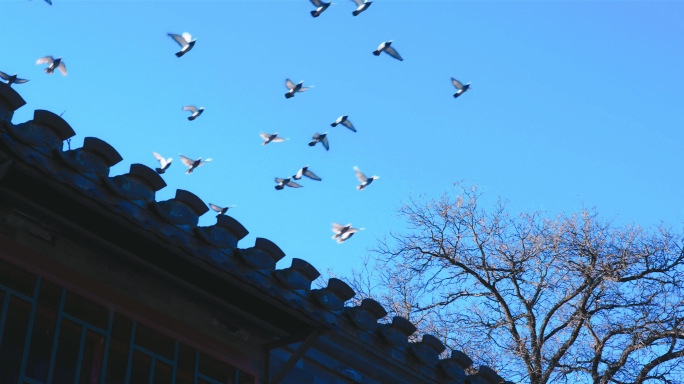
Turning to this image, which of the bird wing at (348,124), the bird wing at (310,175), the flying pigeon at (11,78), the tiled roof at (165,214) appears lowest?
the tiled roof at (165,214)

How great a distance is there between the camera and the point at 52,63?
22.9 m

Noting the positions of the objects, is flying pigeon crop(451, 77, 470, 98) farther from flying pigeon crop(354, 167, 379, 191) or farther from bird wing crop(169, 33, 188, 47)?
bird wing crop(169, 33, 188, 47)

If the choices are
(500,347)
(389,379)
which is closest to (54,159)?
(389,379)

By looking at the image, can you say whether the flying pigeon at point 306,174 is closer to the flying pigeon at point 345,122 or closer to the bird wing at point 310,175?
the bird wing at point 310,175

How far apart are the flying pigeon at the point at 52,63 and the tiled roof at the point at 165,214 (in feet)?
43.9

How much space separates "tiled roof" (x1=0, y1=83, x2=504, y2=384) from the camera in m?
8.54

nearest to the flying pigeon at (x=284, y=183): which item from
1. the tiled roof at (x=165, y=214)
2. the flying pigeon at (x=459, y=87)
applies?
the flying pigeon at (x=459, y=87)

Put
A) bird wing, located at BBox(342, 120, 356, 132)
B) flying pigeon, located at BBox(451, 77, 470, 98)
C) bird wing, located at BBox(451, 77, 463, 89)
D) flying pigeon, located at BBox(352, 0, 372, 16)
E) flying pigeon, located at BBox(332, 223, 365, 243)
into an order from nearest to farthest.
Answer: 1. flying pigeon, located at BBox(332, 223, 365, 243)
2. flying pigeon, located at BBox(352, 0, 372, 16)
3. bird wing, located at BBox(342, 120, 356, 132)
4. flying pigeon, located at BBox(451, 77, 470, 98)
5. bird wing, located at BBox(451, 77, 463, 89)

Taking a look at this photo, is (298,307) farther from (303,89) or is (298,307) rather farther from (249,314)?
(303,89)

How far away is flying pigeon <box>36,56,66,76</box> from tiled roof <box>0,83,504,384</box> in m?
13.4

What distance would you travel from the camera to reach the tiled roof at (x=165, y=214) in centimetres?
854

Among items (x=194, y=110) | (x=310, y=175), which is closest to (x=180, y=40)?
(x=194, y=110)

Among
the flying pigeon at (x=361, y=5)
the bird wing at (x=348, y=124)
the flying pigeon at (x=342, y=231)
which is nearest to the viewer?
the flying pigeon at (x=342, y=231)

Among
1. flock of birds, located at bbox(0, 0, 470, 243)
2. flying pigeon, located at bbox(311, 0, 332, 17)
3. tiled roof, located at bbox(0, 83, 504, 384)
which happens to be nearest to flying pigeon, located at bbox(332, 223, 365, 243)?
flock of birds, located at bbox(0, 0, 470, 243)
